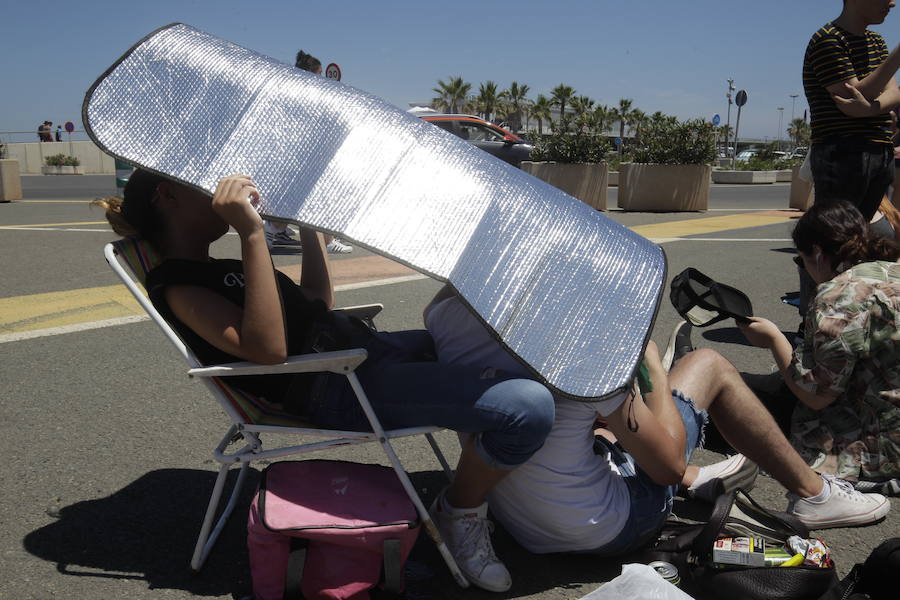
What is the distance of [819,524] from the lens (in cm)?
278

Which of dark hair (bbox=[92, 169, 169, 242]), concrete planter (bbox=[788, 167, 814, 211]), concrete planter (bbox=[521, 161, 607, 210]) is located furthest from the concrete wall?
dark hair (bbox=[92, 169, 169, 242])

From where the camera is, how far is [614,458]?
2535 mm

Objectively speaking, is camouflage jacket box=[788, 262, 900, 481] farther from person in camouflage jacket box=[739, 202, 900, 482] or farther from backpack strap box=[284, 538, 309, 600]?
backpack strap box=[284, 538, 309, 600]

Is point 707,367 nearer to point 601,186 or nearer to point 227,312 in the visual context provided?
point 227,312

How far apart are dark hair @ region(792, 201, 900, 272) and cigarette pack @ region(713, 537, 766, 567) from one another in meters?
1.33

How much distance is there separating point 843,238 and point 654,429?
4.56 ft

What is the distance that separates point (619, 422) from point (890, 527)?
1395 millimetres

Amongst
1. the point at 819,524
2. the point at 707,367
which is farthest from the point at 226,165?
the point at 819,524

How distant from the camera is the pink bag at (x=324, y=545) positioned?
2.14 m

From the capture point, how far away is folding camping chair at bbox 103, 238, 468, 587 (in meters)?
2.20

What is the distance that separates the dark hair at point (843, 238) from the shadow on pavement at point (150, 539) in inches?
95.5

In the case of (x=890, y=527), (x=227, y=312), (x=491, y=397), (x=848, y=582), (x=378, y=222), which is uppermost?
(x=378, y=222)

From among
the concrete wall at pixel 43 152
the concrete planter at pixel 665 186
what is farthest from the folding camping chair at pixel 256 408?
the concrete wall at pixel 43 152

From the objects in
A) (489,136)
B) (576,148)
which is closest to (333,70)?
(576,148)
